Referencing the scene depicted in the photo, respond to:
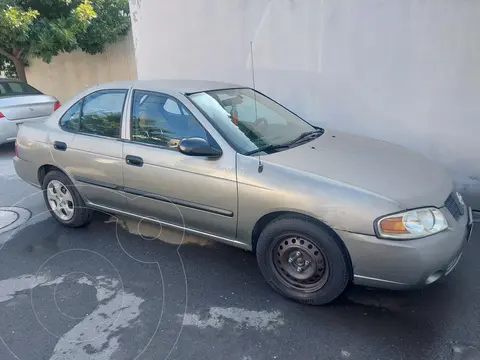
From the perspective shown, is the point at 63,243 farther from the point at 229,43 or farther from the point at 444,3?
the point at 444,3

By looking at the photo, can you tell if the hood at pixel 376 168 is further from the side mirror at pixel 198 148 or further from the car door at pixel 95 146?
the car door at pixel 95 146

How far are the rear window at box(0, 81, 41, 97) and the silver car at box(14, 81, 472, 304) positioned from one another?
442 centimetres

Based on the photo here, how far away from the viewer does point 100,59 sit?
397 inches

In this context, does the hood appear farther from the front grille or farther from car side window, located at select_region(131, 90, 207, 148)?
car side window, located at select_region(131, 90, 207, 148)

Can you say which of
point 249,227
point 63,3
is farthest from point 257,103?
point 63,3

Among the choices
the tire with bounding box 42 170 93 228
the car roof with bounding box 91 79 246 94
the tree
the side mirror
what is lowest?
the tire with bounding box 42 170 93 228

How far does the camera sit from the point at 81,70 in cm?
1058

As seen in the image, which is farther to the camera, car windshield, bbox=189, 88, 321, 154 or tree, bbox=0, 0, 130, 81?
tree, bbox=0, 0, 130, 81

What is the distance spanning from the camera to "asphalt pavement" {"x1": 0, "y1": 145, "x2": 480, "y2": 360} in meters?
2.52

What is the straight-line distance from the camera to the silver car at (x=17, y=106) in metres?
7.28

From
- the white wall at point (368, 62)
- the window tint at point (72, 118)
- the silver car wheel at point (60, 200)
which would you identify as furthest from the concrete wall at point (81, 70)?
the silver car wheel at point (60, 200)

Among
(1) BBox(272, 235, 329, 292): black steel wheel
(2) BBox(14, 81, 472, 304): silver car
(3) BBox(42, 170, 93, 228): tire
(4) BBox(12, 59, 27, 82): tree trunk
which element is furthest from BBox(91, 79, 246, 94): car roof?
(4) BBox(12, 59, 27, 82): tree trunk

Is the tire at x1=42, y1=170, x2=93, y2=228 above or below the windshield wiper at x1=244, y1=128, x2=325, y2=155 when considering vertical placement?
below

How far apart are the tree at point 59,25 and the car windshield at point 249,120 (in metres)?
6.24
